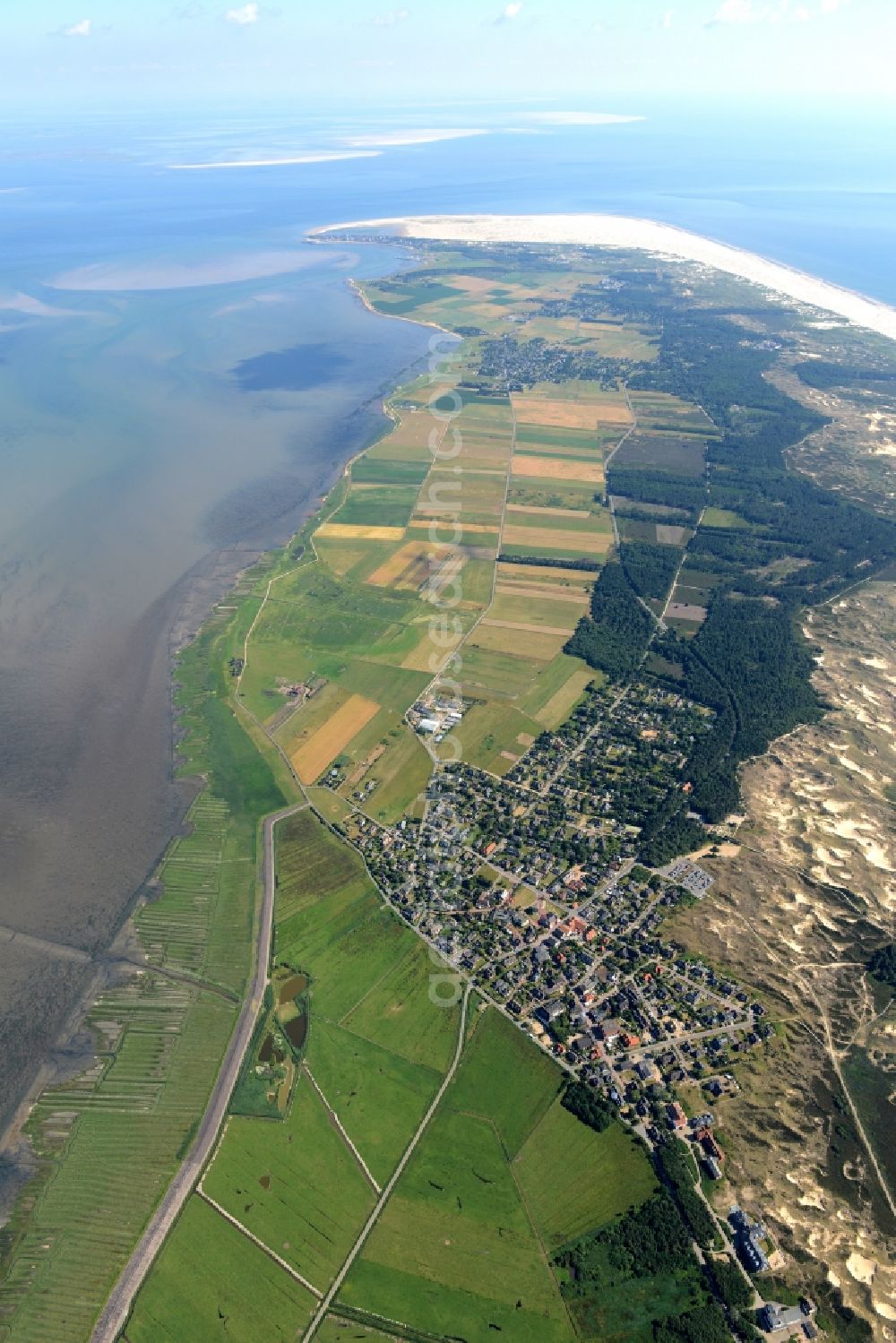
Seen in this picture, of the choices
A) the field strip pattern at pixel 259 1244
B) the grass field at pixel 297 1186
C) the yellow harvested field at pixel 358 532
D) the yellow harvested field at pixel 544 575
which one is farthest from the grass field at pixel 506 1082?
the yellow harvested field at pixel 358 532

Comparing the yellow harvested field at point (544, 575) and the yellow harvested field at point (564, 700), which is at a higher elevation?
the yellow harvested field at point (544, 575)

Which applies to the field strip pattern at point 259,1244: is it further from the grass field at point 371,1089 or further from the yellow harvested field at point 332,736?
the yellow harvested field at point 332,736

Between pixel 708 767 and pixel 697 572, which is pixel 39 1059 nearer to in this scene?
pixel 708 767

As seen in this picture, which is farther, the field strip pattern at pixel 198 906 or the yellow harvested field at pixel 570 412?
the yellow harvested field at pixel 570 412

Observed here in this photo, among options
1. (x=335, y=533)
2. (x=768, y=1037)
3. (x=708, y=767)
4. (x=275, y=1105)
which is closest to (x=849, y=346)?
(x=335, y=533)

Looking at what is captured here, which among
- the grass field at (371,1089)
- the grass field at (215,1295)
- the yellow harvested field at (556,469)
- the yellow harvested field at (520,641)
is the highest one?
the yellow harvested field at (556,469)

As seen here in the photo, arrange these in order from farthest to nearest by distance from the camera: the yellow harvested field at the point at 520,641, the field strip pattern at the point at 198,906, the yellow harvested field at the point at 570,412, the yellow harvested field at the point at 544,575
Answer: the yellow harvested field at the point at 570,412, the yellow harvested field at the point at 544,575, the yellow harvested field at the point at 520,641, the field strip pattern at the point at 198,906

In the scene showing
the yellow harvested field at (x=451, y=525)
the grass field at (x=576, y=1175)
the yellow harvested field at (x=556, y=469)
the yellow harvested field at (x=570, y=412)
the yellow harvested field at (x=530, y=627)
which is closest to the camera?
the grass field at (x=576, y=1175)

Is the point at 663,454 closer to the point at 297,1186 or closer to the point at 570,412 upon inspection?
the point at 570,412
